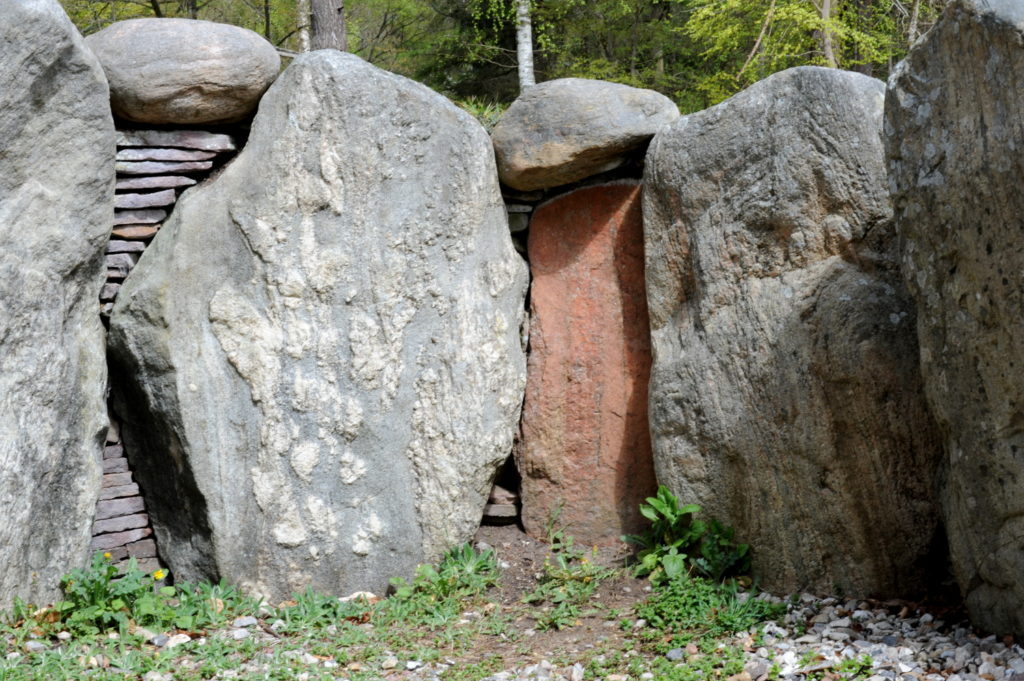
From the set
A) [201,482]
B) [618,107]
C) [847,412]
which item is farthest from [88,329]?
[847,412]

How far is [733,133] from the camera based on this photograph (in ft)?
13.5

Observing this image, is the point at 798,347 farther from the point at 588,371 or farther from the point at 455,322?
the point at 455,322

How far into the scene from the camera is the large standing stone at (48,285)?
3.62 m

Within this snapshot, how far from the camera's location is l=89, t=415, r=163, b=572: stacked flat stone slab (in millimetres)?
4207

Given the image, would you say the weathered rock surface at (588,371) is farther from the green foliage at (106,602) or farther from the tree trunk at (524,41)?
the tree trunk at (524,41)

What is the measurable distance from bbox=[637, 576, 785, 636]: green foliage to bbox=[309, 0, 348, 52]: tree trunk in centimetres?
502

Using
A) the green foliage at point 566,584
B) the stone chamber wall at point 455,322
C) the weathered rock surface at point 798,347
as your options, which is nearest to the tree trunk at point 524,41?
the stone chamber wall at point 455,322

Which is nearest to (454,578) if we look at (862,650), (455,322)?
(455,322)

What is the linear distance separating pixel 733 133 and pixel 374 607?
8.50ft

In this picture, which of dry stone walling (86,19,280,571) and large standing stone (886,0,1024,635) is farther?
dry stone walling (86,19,280,571)

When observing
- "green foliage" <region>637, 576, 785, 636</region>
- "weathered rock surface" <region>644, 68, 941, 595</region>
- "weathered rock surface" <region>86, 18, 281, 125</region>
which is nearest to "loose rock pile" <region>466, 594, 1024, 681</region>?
"green foliage" <region>637, 576, 785, 636</region>

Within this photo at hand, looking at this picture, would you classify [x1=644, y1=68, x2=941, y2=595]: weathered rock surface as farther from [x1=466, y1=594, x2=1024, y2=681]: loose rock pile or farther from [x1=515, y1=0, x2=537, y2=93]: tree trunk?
[x1=515, y1=0, x2=537, y2=93]: tree trunk

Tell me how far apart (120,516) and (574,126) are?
2.75m

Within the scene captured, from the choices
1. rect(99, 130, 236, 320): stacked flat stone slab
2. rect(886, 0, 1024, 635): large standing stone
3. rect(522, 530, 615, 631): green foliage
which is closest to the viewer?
rect(886, 0, 1024, 635): large standing stone
